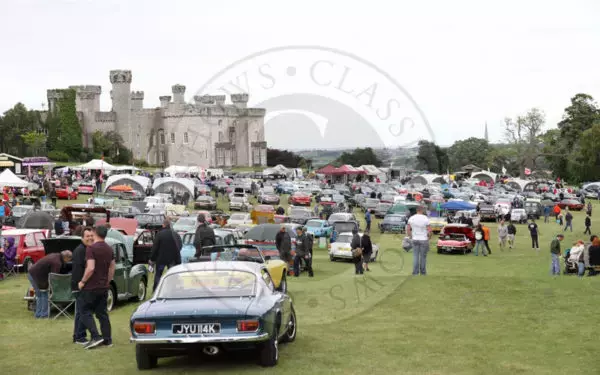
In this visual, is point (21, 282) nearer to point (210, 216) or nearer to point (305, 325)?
point (305, 325)

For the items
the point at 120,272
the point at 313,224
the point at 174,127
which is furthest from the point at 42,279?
the point at 174,127

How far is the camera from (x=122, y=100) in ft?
489

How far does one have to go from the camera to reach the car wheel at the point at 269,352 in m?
10.8

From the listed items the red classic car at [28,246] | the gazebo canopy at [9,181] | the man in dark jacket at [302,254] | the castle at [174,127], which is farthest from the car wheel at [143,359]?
the castle at [174,127]

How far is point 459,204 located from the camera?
59.8m

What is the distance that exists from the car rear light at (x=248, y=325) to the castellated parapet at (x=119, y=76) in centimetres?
14565

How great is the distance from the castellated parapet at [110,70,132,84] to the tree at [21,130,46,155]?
1262 inches

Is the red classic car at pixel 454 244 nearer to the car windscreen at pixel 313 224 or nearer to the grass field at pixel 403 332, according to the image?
the car windscreen at pixel 313 224

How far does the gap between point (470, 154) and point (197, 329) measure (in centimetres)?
18600

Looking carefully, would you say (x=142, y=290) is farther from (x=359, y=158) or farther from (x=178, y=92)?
(x=178, y=92)

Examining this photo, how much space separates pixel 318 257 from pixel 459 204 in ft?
87.0

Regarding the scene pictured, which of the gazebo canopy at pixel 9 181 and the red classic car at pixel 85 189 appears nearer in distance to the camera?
the gazebo canopy at pixel 9 181

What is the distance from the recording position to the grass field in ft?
36.7

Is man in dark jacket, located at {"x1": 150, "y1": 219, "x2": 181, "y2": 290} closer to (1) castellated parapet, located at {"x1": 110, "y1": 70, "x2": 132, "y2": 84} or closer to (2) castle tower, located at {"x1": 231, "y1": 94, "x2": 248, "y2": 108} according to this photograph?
(1) castellated parapet, located at {"x1": 110, "y1": 70, "x2": 132, "y2": 84}
